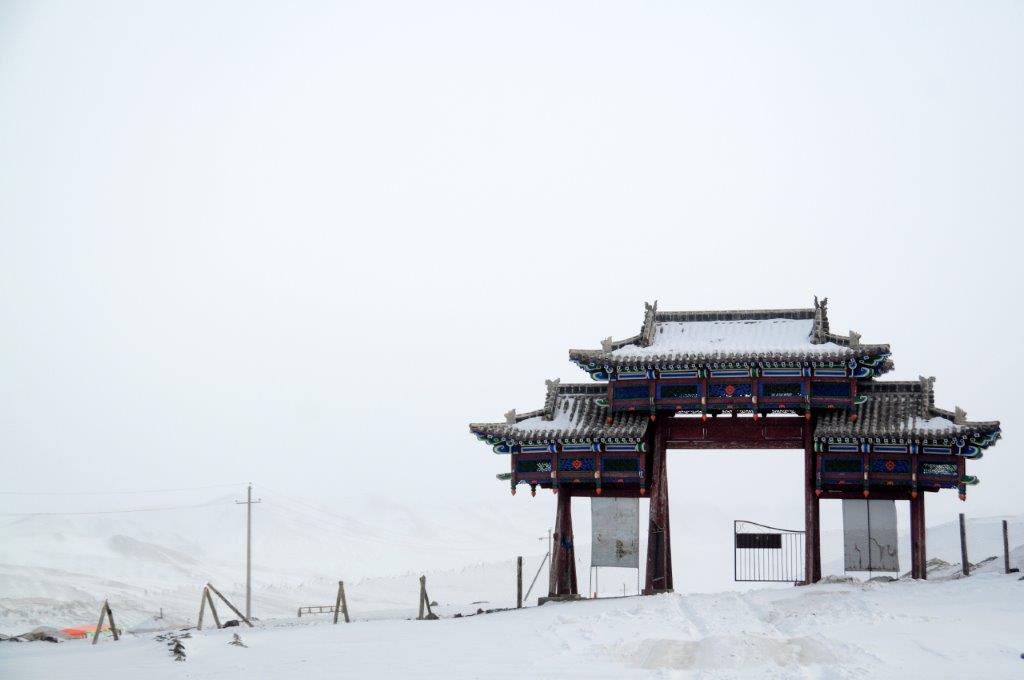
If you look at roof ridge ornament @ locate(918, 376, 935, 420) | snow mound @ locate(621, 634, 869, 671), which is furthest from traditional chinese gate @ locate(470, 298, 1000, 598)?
snow mound @ locate(621, 634, 869, 671)

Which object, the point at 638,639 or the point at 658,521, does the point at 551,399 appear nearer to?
the point at 658,521

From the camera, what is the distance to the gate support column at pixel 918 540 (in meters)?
30.4

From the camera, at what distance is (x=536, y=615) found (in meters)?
28.2

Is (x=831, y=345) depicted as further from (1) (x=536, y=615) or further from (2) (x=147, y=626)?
(2) (x=147, y=626)

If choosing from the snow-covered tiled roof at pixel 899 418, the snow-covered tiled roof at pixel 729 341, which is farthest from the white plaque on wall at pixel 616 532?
the snow-covered tiled roof at pixel 899 418

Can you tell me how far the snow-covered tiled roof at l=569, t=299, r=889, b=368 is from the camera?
30672mm

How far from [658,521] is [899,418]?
25.5ft

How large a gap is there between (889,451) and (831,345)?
350 cm

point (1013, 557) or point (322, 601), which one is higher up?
point (1013, 557)

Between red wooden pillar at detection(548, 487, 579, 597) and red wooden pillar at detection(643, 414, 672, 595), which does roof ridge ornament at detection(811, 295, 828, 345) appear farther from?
red wooden pillar at detection(548, 487, 579, 597)

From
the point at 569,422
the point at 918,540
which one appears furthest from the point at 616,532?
the point at 918,540

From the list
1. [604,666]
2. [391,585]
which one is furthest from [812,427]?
[391,585]

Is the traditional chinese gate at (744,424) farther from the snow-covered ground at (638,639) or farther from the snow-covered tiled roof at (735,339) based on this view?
the snow-covered ground at (638,639)

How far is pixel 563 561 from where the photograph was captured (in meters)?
32.3
